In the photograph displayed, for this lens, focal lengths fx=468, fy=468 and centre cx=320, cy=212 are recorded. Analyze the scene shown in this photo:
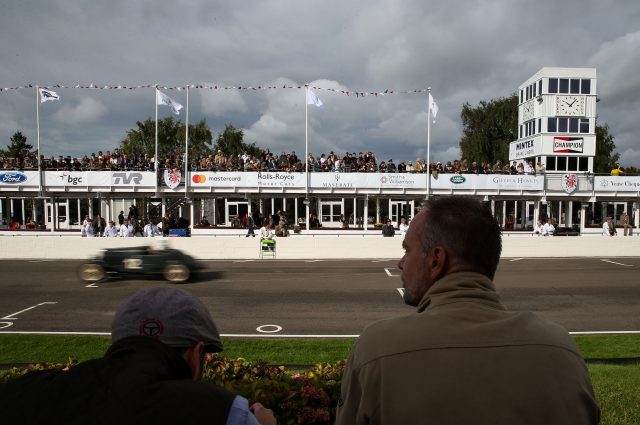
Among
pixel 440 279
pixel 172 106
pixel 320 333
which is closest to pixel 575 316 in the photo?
pixel 320 333

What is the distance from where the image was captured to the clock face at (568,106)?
3819 cm

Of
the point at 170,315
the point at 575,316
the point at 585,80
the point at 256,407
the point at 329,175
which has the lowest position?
the point at 575,316

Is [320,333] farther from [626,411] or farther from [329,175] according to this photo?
[329,175]

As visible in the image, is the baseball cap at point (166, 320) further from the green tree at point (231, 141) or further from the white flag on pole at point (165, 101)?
the green tree at point (231, 141)

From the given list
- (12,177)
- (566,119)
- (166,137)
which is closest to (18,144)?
(166,137)

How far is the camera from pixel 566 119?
3822 centimetres

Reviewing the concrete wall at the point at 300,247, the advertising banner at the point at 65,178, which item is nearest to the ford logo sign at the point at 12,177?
the advertising banner at the point at 65,178

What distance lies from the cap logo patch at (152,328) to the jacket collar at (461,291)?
1014mm

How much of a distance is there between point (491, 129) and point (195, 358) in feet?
234

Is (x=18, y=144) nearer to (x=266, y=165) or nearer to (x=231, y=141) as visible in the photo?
(x=231, y=141)

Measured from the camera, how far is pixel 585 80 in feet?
125

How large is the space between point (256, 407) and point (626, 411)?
4.61 meters

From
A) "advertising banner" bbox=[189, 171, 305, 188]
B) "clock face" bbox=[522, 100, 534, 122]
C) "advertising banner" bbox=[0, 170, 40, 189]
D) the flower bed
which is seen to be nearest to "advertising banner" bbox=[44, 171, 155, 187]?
"advertising banner" bbox=[0, 170, 40, 189]

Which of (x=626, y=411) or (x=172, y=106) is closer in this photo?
(x=626, y=411)
